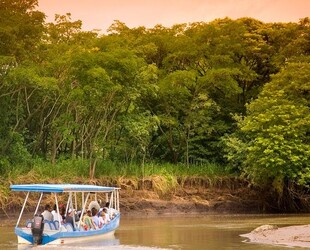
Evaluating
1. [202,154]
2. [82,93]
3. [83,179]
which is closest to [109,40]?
[82,93]

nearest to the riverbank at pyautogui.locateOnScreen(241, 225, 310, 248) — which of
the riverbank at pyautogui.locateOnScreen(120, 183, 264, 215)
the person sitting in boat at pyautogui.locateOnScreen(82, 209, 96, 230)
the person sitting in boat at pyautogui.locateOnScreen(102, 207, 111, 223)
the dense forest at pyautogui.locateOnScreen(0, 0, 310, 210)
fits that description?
the person sitting in boat at pyautogui.locateOnScreen(102, 207, 111, 223)

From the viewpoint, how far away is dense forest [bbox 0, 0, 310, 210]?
163 feet

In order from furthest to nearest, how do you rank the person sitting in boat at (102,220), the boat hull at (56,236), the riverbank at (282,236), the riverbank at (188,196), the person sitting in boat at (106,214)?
the riverbank at (188,196) → the person sitting in boat at (106,214) → the person sitting in boat at (102,220) → the riverbank at (282,236) → the boat hull at (56,236)

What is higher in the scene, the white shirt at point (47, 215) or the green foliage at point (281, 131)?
the green foliage at point (281, 131)

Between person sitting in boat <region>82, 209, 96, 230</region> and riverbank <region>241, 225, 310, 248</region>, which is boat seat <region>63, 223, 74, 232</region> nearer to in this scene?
person sitting in boat <region>82, 209, 96, 230</region>

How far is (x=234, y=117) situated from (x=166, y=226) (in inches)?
706

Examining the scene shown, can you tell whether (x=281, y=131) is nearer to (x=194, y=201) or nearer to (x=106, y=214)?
(x=194, y=201)

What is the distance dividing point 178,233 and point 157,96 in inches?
918

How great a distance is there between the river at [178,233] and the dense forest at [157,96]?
21.3 feet

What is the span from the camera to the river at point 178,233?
97.9 feet

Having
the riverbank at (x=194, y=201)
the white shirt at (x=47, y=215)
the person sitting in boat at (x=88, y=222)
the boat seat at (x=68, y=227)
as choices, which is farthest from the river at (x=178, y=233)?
the riverbank at (x=194, y=201)

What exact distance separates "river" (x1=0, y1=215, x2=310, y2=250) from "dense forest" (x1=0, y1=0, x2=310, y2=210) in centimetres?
649

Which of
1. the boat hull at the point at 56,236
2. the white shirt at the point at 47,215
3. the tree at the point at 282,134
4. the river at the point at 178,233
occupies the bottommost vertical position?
the river at the point at 178,233

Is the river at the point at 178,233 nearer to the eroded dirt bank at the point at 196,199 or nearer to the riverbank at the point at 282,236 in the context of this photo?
the riverbank at the point at 282,236
